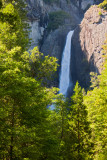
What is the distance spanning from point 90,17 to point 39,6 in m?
24.6

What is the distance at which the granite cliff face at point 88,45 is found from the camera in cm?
4144

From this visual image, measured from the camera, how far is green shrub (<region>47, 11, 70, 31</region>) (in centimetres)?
6234

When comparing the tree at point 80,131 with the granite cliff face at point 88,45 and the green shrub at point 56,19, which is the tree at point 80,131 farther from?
the green shrub at point 56,19

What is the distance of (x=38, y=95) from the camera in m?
8.56

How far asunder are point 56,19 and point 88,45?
2587cm

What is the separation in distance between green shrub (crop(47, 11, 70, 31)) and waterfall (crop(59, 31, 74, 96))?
926 cm

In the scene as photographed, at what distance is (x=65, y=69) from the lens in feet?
165

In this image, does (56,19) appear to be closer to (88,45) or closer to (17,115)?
(88,45)

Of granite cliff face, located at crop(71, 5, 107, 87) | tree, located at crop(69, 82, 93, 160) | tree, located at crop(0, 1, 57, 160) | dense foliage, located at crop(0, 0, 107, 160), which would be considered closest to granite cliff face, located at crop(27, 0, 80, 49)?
granite cliff face, located at crop(71, 5, 107, 87)

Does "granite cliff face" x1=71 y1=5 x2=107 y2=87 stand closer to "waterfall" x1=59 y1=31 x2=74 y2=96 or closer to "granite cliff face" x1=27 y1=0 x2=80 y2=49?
"waterfall" x1=59 y1=31 x2=74 y2=96

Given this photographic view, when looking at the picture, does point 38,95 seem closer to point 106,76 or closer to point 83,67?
point 106,76

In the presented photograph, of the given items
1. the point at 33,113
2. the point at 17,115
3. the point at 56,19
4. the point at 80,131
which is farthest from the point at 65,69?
the point at 33,113

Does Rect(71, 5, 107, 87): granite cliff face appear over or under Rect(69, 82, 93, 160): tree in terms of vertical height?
over

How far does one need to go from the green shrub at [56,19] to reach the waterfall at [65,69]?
30.4ft
